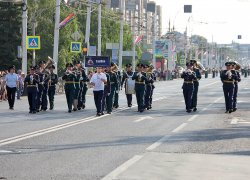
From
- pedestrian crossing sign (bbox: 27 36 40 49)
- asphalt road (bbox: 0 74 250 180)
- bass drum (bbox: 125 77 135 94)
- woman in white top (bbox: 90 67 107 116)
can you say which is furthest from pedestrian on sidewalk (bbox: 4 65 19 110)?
pedestrian crossing sign (bbox: 27 36 40 49)

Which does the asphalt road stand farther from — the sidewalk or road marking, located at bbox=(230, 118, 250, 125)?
the sidewalk

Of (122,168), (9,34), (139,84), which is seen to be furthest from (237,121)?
(9,34)

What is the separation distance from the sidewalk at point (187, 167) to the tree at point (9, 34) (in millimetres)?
46937

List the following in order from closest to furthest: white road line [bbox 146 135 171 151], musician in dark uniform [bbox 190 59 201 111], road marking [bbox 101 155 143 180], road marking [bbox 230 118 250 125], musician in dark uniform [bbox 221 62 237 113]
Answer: road marking [bbox 101 155 143 180]
white road line [bbox 146 135 171 151]
road marking [bbox 230 118 250 125]
musician in dark uniform [bbox 221 62 237 113]
musician in dark uniform [bbox 190 59 201 111]

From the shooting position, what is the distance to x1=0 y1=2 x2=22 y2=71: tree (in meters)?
56.0

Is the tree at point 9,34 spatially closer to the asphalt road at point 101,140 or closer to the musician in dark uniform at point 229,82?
the asphalt road at point 101,140

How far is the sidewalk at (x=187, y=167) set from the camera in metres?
8.39

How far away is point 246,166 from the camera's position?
30.6 feet

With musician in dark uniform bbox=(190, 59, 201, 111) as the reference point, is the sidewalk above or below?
below

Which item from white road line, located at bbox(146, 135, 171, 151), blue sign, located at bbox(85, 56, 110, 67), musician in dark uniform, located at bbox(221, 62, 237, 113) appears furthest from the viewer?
blue sign, located at bbox(85, 56, 110, 67)

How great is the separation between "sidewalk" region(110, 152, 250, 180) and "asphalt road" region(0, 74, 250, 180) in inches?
11.1

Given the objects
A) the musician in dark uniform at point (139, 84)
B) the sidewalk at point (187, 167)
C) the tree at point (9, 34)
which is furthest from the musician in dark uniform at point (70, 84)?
the tree at point (9, 34)

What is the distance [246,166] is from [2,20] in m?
51.3

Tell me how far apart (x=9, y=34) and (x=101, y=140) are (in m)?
47.0
